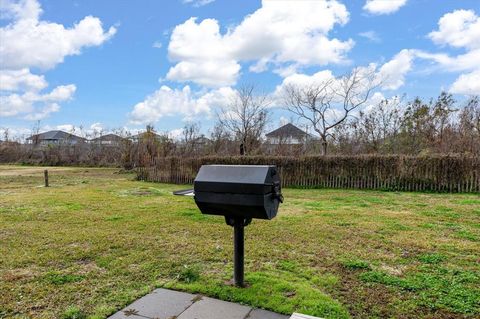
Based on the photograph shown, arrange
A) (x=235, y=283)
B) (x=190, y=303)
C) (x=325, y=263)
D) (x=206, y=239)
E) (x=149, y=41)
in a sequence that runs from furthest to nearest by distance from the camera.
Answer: (x=149, y=41), (x=206, y=239), (x=325, y=263), (x=235, y=283), (x=190, y=303)

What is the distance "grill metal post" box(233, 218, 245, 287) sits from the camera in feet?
9.22

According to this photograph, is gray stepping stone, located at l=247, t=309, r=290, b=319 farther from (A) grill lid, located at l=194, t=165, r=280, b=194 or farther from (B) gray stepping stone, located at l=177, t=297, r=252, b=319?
(A) grill lid, located at l=194, t=165, r=280, b=194

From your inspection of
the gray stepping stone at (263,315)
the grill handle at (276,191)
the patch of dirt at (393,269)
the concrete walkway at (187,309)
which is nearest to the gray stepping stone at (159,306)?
the concrete walkway at (187,309)

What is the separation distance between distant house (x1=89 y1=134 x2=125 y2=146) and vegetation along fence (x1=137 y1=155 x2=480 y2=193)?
635 inches

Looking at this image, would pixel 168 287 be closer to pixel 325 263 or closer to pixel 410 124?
pixel 325 263

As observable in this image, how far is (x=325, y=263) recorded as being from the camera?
3.67 m

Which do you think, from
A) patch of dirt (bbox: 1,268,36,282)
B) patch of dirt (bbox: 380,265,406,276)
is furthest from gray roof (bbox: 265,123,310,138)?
patch of dirt (bbox: 1,268,36,282)

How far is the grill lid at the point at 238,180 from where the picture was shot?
95.3 inches

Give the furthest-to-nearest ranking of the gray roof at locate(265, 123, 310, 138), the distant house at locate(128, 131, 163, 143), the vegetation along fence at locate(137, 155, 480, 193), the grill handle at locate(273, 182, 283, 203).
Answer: the distant house at locate(128, 131, 163, 143) → the gray roof at locate(265, 123, 310, 138) → the vegetation along fence at locate(137, 155, 480, 193) → the grill handle at locate(273, 182, 283, 203)

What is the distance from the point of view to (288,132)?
78.8 ft

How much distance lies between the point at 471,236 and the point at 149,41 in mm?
11492

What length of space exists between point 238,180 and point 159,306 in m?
1.23

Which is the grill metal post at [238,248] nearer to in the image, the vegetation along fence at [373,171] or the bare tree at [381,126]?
the vegetation along fence at [373,171]

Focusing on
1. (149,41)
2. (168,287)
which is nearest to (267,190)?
(168,287)
